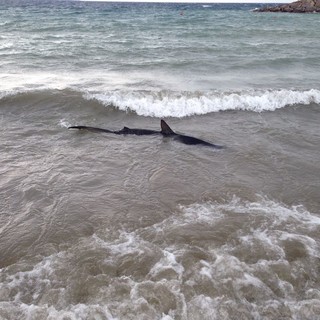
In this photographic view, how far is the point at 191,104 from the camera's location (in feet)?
44.1

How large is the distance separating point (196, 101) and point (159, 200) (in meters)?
7.07

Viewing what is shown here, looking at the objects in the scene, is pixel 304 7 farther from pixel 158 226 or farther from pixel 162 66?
pixel 158 226

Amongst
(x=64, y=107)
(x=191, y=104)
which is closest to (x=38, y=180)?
(x=64, y=107)

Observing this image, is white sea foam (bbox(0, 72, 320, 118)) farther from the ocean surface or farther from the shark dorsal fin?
the shark dorsal fin

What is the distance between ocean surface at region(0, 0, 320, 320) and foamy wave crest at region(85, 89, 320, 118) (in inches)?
2.5

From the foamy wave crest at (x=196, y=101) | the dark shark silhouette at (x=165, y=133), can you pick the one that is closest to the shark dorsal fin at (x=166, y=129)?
the dark shark silhouette at (x=165, y=133)

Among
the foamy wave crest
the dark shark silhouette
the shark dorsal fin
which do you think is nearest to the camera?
the dark shark silhouette

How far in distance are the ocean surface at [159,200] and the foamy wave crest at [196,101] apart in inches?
2.5

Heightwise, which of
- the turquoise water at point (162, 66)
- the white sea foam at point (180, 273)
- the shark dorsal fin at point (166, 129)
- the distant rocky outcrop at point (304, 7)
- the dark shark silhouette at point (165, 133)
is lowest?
the distant rocky outcrop at point (304, 7)

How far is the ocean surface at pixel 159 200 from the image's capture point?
197 inches

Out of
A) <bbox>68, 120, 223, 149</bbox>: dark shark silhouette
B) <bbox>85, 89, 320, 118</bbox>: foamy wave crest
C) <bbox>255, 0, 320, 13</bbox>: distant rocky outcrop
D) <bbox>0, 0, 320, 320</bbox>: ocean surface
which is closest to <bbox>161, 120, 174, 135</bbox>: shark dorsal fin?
<bbox>68, 120, 223, 149</bbox>: dark shark silhouette

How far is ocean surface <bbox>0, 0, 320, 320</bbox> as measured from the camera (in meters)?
5.01

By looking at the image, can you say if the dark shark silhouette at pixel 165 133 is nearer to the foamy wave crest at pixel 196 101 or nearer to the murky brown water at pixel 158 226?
the murky brown water at pixel 158 226

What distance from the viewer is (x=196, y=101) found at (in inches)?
537
